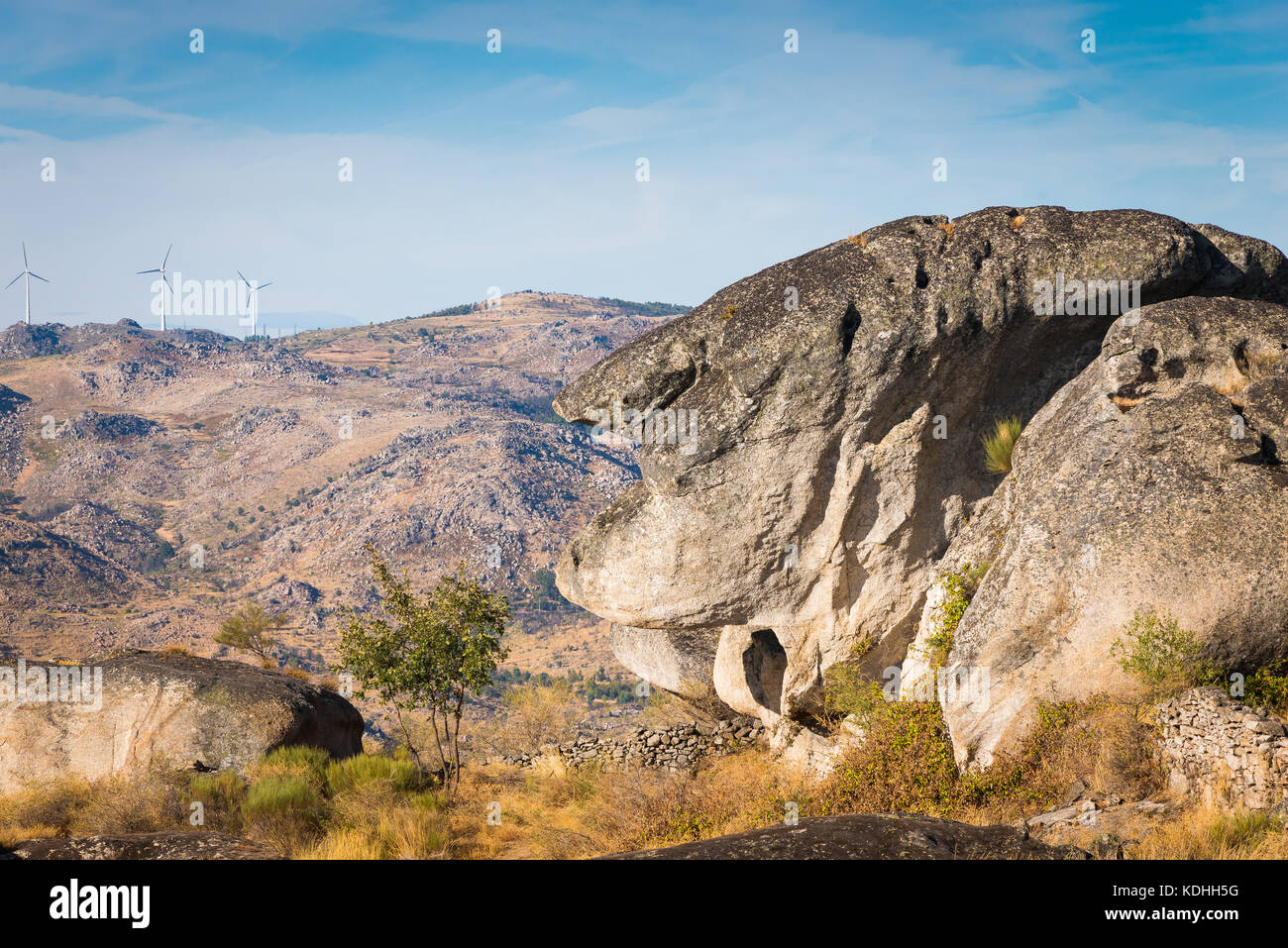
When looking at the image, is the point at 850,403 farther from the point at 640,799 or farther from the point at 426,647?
the point at 426,647

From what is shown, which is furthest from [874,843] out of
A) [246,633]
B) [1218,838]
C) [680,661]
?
[246,633]

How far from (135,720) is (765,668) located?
1388 cm

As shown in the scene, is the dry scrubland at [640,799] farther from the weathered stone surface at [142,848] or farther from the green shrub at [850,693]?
the weathered stone surface at [142,848]

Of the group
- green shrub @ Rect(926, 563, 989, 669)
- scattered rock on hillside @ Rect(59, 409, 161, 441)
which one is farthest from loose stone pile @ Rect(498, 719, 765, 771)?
scattered rock on hillside @ Rect(59, 409, 161, 441)

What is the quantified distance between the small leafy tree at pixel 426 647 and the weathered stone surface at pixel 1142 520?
34.7 ft

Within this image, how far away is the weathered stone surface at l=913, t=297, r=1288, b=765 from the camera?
11.2 metres

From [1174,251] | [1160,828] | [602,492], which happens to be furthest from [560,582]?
[602,492]

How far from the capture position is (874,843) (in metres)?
7.73

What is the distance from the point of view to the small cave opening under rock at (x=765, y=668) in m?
18.7

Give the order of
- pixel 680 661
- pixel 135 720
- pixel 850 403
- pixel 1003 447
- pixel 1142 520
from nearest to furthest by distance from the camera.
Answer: pixel 1142 520 → pixel 850 403 → pixel 1003 447 → pixel 135 720 → pixel 680 661

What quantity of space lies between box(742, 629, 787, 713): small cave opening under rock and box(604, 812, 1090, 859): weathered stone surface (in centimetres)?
1019

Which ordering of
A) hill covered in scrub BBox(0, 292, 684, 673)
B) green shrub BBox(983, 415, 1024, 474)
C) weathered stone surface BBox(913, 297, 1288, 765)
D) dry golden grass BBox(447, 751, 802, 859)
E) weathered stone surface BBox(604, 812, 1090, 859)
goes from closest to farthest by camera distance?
weathered stone surface BBox(604, 812, 1090, 859) < weathered stone surface BBox(913, 297, 1288, 765) < dry golden grass BBox(447, 751, 802, 859) < green shrub BBox(983, 415, 1024, 474) < hill covered in scrub BBox(0, 292, 684, 673)

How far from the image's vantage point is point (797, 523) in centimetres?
1545

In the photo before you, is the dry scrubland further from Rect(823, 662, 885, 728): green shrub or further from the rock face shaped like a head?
the rock face shaped like a head
